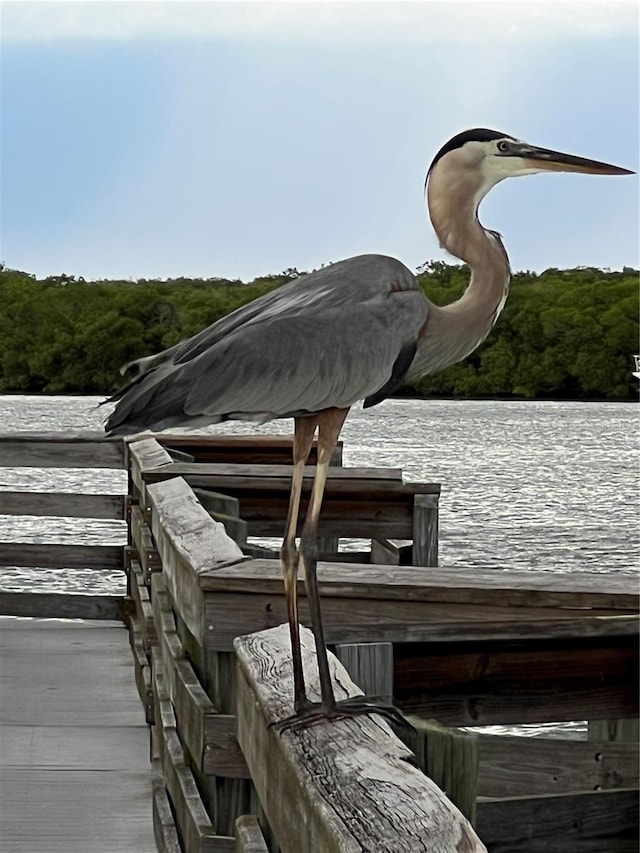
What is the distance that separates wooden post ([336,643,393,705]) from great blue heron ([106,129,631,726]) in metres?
0.15

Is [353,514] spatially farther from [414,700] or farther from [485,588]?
[414,700]

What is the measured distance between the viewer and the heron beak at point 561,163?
96.6 inches

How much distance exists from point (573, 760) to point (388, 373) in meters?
0.94

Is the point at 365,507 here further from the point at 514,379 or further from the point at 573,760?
the point at 514,379

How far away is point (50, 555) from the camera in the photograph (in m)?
7.05

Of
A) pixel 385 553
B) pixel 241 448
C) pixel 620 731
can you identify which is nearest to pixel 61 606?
pixel 241 448

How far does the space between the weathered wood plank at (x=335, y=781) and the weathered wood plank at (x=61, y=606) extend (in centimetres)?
476

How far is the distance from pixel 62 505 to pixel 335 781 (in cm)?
553

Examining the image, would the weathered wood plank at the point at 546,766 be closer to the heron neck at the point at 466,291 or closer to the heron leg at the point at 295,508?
the heron leg at the point at 295,508

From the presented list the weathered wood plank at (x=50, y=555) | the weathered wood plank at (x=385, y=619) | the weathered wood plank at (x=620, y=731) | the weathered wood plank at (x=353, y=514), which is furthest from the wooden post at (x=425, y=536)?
the weathered wood plank at (x=50, y=555)

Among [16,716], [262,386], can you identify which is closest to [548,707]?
[262,386]

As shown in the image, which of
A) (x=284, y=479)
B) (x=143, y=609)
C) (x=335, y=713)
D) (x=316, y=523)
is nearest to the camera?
(x=335, y=713)

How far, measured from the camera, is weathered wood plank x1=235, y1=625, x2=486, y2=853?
145cm

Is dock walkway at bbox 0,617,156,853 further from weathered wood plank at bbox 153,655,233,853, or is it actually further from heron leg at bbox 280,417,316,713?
heron leg at bbox 280,417,316,713
